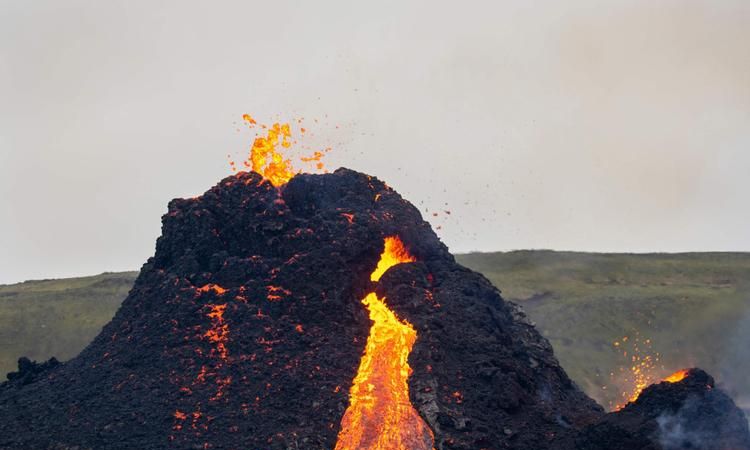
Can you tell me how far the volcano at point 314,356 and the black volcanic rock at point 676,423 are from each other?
0.08 m

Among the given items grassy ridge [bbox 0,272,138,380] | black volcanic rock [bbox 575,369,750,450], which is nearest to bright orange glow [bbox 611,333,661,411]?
black volcanic rock [bbox 575,369,750,450]

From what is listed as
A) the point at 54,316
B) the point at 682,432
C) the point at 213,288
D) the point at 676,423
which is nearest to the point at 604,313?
the point at 54,316

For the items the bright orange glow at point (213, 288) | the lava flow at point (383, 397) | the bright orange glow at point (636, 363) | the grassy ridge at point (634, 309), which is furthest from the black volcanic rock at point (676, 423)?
the bright orange glow at point (636, 363)

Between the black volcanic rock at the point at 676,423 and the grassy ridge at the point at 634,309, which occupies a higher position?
the grassy ridge at the point at 634,309

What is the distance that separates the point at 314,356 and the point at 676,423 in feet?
48.5

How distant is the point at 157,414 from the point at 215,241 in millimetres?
10021

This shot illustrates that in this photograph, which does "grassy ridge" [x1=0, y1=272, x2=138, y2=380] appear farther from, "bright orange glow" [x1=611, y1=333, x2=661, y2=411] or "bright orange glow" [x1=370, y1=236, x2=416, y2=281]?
"bright orange glow" [x1=611, y1=333, x2=661, y2=411]

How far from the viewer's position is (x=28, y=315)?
97.6 meters

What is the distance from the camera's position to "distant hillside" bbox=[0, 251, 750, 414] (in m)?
84.3

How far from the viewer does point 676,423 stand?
106ft

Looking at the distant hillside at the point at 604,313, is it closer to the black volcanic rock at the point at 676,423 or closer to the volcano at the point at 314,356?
the volcano at the point at 314,356

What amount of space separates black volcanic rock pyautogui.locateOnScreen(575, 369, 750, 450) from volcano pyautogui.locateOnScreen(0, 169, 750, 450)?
76 mm

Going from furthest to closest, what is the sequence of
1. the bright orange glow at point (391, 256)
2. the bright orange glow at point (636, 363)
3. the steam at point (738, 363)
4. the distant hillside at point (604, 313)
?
the distant hillside at point (604, 313), the bright orange glow at point (636, 363), the steam at point (738, 363), the bright orange glow at point (391, 256)

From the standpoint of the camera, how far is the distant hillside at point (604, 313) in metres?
84.3
